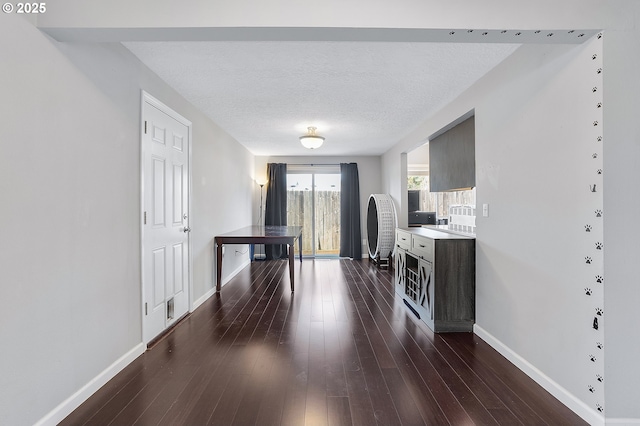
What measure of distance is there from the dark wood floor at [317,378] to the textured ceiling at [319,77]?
7.65 feet

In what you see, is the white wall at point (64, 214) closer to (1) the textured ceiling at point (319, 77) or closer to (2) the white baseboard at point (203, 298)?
(1) the textured ceiling at point (319, 77)

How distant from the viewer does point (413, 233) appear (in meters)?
3.43

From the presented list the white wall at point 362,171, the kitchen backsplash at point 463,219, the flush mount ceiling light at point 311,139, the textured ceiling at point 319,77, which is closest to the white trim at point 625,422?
the kitchen backsplash at point 463,219

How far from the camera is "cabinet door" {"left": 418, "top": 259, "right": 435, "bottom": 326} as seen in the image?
2.81m

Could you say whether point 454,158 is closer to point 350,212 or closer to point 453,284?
point 453,284

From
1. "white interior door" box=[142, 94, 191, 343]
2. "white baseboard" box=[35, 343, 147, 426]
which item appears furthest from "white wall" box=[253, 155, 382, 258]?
"white baseboard" box=[35, 343, 147, 426]

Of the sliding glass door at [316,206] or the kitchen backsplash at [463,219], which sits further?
the sliding glass door at [316,206]

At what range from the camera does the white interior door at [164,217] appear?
8.21 ft

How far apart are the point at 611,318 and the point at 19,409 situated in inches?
118

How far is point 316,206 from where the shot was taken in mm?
6820

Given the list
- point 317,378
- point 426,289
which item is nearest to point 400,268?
point 426,289

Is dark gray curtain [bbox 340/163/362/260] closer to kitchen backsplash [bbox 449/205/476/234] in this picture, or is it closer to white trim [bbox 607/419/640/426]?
kitchen backsplash [bbox 449/205/476/234]

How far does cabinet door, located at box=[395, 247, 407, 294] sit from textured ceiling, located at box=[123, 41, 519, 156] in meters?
1.79

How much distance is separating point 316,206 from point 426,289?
4.16 meters
